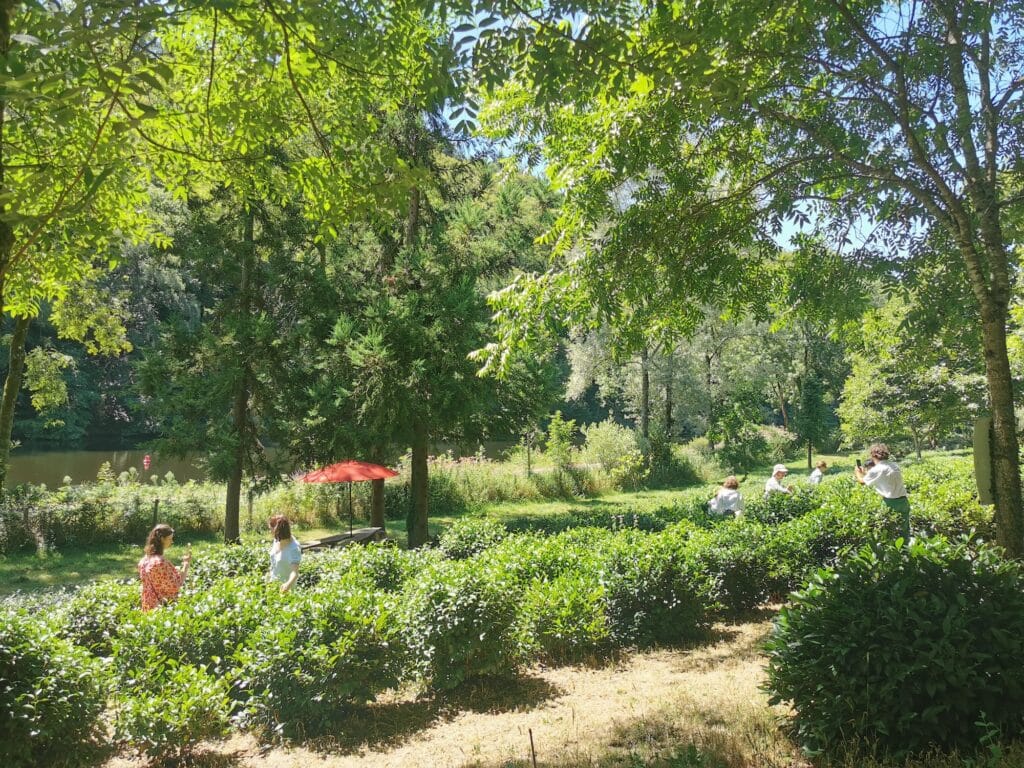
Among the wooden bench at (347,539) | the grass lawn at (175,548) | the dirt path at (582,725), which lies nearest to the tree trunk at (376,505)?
the grass lawn at (175,548)

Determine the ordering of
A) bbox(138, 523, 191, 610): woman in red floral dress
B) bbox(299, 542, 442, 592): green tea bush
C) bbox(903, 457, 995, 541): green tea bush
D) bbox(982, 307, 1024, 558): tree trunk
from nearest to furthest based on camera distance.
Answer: bbox(982, 307, 1024, 558): tree trunk < bbox(138, 523, 191, 610): woman in red floral dress < bbox(299, 542, 442, 592): green tea bush < bbox(903, 457, 995, 541): green tea bush

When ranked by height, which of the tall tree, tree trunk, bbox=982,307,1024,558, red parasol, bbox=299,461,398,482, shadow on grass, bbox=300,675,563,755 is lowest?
shadow on grass, bbox=300,675,563,755

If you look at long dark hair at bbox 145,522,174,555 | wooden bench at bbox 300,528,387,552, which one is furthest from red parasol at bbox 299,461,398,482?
long dark hair at bbox 145,522,174,555

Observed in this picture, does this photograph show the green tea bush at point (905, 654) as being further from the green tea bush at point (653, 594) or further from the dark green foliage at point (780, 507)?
the dark green foliage at point (780, 507)

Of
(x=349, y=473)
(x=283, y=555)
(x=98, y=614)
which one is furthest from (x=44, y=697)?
(x=349, y=473)

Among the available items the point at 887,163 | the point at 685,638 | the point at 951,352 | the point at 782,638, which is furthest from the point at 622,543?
the point at 951,352

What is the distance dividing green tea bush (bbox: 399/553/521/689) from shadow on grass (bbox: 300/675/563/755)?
0.13m

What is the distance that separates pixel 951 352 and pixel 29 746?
15.4m

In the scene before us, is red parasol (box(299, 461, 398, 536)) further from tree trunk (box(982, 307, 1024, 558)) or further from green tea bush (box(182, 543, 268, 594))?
tree trunk (box(982, 307, 1024, 558))

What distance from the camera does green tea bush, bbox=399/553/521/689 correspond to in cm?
532

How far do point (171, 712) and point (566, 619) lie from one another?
3.26 m

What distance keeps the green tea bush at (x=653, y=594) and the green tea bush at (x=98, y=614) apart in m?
4.43

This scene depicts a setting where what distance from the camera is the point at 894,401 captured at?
18328 millimetres

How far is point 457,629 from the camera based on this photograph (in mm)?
5340
